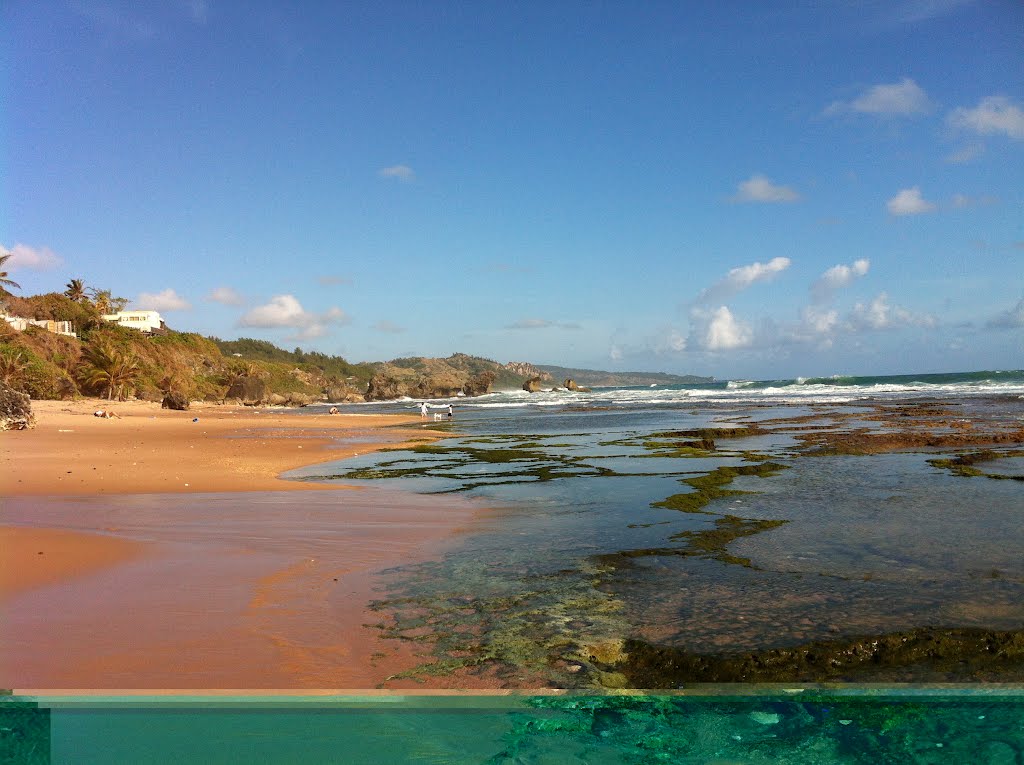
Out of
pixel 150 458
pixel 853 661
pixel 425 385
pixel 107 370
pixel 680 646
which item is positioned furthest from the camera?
pixel 425 385

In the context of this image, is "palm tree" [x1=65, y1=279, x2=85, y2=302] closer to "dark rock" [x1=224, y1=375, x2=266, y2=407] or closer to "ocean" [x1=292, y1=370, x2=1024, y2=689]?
"dark rock" [x1=224, y1=375, x2=266, y2=407]

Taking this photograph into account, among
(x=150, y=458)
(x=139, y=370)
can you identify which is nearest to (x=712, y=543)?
(x=150, y=458)

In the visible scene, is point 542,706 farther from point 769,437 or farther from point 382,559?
point 769,437

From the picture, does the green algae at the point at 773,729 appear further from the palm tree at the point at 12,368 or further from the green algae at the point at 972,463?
the palm tree at the point at 12,368

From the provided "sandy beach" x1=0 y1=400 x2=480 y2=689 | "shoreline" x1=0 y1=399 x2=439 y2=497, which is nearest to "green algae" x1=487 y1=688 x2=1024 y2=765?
"sandy beach" x1=0 y1=400 x2=480 y2=689

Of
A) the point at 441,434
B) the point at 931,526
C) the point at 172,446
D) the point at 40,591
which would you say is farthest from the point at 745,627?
the point at 441,434

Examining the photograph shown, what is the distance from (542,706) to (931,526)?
6.56 metres

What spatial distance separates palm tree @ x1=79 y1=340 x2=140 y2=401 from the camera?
50481 mm

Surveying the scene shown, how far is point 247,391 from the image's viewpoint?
70188 mm

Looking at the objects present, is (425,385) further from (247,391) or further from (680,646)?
(680,646)

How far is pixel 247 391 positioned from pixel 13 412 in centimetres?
5059

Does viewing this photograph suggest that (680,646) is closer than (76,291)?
Yes

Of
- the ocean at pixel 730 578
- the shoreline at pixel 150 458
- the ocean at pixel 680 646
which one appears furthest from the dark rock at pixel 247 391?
the ocean at pixel 680 646

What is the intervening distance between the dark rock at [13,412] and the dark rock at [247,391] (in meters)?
48.4
